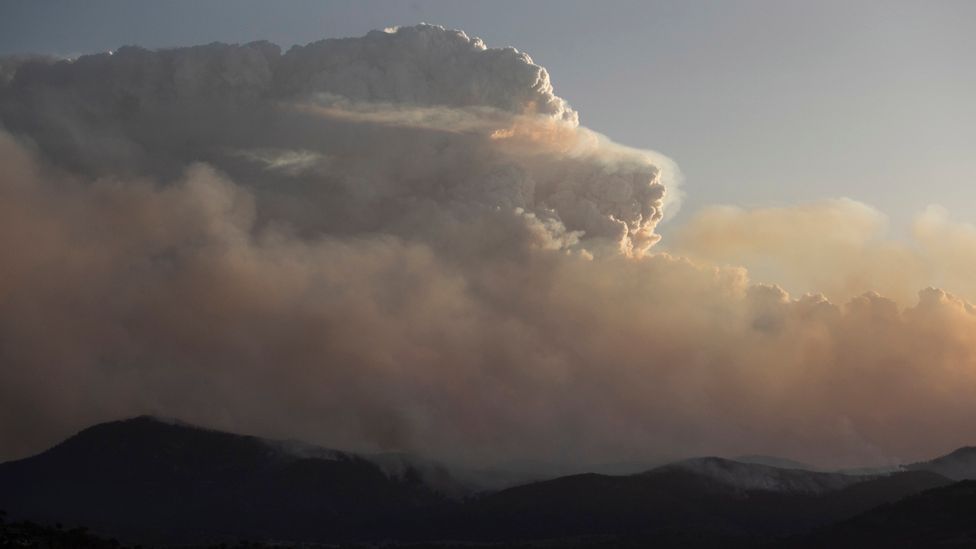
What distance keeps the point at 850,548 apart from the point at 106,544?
361 ft

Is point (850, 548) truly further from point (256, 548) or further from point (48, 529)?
point (48, 529)

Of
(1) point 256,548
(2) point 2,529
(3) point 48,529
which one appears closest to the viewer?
(2) point 2,529

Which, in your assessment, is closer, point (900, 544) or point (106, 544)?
point (106, 544)

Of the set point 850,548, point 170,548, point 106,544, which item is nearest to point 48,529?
point 106,544

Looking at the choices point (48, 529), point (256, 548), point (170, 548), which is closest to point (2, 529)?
point (48, 529)

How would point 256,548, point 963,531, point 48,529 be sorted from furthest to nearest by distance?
point 963,531 < point 256,548 < point 48,529

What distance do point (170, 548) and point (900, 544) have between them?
101 m

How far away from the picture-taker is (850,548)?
19750 cm

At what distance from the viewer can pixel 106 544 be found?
130875 millimetres

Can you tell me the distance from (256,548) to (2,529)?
163 feet

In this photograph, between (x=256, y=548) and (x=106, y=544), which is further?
(x=256, y=548)

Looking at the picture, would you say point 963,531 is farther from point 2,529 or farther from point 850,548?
point 2,529

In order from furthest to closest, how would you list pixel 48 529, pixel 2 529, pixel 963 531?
pixel 963 531 < pixel 48 529 < pixel 2 529

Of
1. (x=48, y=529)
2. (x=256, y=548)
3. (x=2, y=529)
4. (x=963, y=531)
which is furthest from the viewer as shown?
(x=963, y=531)
